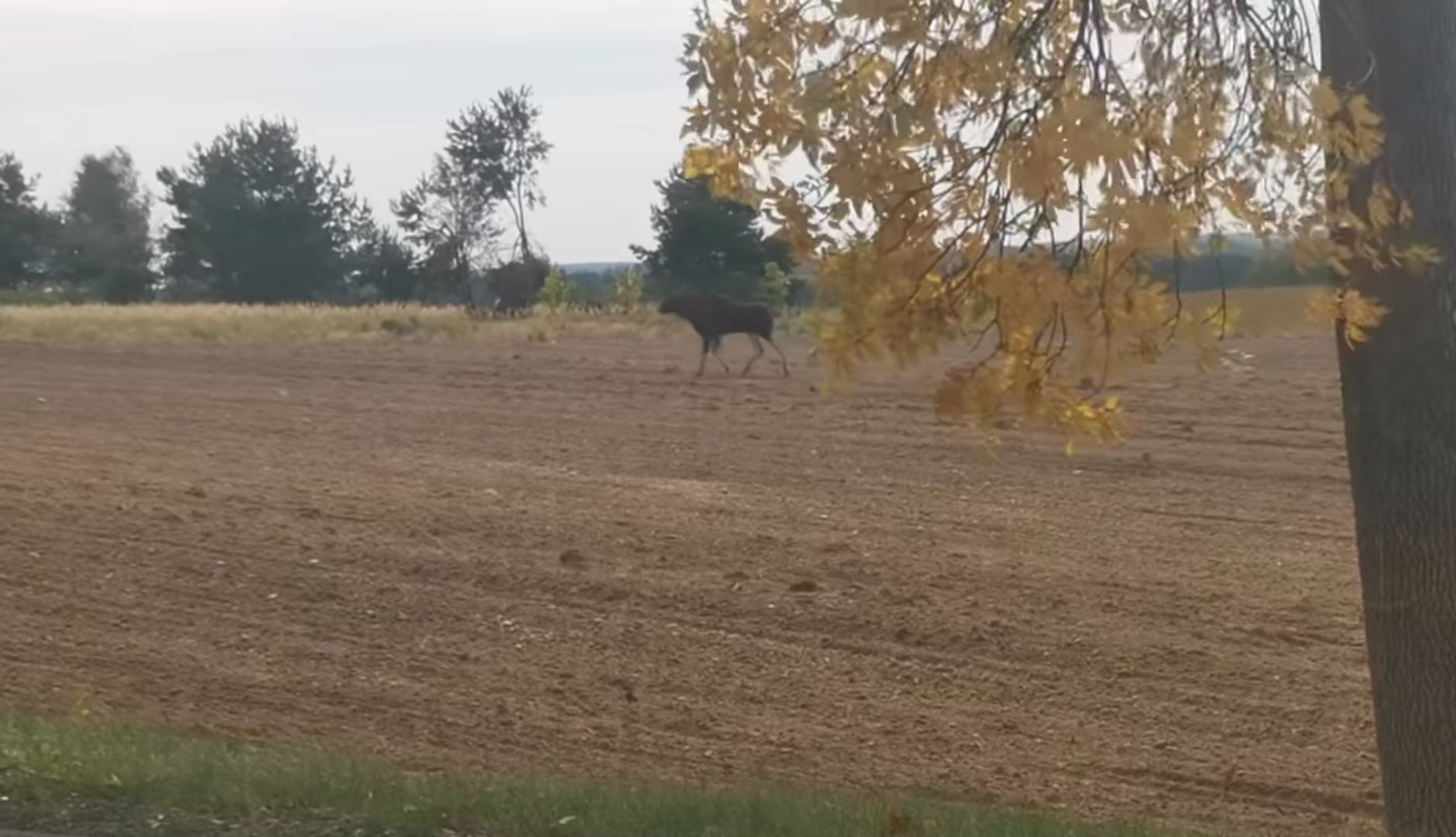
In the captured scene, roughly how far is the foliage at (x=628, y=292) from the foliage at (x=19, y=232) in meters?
33.6

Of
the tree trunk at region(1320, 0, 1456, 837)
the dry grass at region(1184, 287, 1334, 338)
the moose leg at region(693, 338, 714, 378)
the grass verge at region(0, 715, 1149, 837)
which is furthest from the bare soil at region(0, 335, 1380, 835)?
the moose leg at region(693, 338, 714, 378)

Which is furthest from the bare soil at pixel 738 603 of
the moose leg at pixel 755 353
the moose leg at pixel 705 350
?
the moose leg at pixel 755 353

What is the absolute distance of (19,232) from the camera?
86.4 meters

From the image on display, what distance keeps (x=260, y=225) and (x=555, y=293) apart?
25596 millimetres

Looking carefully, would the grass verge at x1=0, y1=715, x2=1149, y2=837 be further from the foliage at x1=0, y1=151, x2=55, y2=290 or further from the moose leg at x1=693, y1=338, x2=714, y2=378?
the foliage at x1=0, y1=151, x2=55, y2=290

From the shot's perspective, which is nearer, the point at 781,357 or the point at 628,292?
the point at 781,357

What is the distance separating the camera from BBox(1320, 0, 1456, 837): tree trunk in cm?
847

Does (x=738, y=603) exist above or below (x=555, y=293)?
below

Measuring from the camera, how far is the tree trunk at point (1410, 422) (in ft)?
27.8

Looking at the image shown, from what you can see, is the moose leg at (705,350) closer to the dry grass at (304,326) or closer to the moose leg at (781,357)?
the moose leg at (781,357)

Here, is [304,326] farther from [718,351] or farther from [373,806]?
[373,806]

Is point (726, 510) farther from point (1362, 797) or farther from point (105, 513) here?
point (1362, 797)

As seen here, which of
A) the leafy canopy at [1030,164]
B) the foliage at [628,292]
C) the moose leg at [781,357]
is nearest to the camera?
the leafy canopy at [1030,164]

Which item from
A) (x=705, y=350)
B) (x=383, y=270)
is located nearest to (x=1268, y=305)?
(x=705, y=350)
